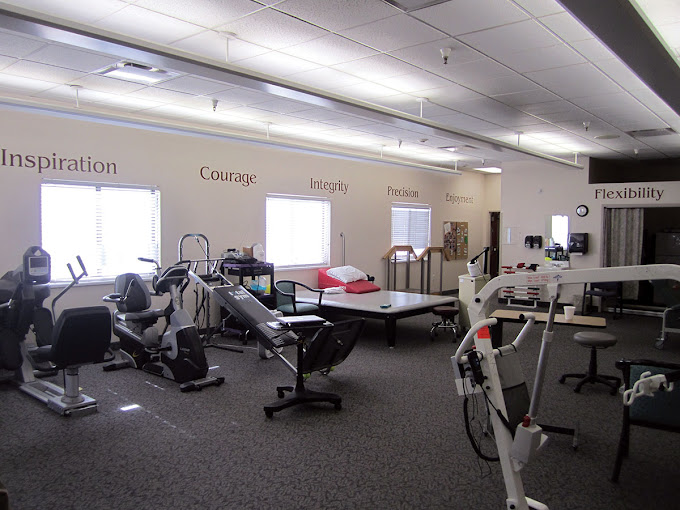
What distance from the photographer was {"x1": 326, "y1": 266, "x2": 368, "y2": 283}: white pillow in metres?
8.30

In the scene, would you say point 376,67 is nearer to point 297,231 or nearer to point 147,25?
point 147,25

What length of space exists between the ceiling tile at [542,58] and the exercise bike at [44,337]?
378 centimetres

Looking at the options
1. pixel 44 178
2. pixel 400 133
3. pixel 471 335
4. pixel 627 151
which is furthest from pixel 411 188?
pixel 471 335

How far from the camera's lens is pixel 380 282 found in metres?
9.96

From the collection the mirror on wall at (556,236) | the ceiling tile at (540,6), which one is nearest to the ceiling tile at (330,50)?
the ceiling tile at (540,6)

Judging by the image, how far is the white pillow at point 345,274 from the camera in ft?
27.2

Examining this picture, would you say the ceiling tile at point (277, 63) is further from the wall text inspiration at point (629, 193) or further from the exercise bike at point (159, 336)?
the wall text inspiration at point (629, 193)

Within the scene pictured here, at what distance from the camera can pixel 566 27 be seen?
11.8ft

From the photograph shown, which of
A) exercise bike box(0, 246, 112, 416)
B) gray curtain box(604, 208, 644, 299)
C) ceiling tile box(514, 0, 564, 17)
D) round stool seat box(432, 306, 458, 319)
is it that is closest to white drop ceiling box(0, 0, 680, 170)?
ceiling tile box(514, 0, 564, 17)

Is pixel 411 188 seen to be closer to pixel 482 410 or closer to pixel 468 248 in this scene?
pixel 468 248

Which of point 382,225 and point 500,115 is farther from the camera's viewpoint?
point 382,225

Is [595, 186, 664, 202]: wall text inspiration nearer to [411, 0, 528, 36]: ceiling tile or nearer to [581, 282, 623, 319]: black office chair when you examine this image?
[581, 282, 623, 319]: black office chair

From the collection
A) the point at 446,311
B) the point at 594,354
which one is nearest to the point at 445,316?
the point at 446,311

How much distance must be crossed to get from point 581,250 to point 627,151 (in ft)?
5.96
